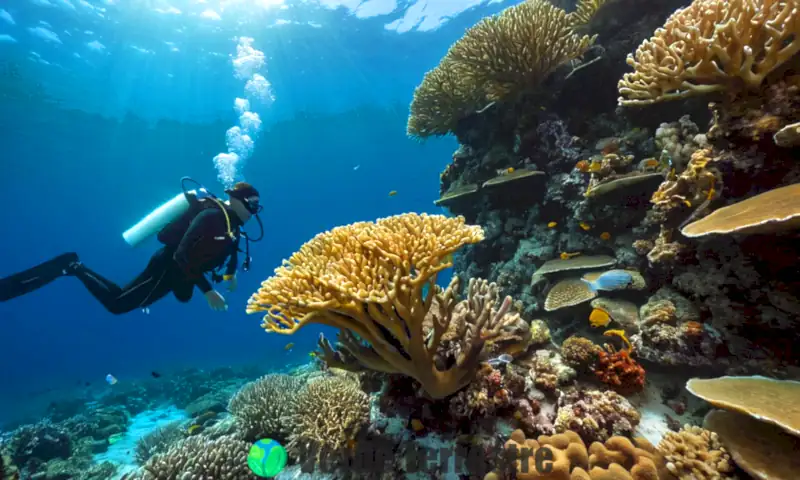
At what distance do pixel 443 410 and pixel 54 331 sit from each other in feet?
414

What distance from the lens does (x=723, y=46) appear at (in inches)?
134

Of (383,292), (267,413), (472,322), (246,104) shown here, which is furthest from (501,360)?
(246,104)

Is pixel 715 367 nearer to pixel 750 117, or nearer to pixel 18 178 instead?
pixel 750 117

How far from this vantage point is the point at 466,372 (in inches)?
124

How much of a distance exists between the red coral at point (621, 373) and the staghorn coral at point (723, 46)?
303 cm

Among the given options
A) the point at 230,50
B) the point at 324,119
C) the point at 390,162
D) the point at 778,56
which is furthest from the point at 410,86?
the point at 778,56

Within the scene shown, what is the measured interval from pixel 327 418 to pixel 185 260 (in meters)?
4.08

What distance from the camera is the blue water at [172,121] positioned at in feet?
76.3

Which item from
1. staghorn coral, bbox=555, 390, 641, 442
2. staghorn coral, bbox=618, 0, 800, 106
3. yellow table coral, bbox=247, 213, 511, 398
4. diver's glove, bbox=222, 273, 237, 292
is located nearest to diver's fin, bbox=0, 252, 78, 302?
diver's glove, bbox=222, 273, 237, 292

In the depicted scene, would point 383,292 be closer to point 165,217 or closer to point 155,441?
point 165,217

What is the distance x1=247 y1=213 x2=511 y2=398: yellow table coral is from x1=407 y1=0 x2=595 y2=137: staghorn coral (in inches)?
180

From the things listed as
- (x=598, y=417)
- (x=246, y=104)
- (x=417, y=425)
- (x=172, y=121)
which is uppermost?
(x=172, y=121)

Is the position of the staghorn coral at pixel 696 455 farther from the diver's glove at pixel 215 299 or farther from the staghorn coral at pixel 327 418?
the diver's glove at pixel 215 299

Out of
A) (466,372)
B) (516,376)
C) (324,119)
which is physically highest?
(324,119)
